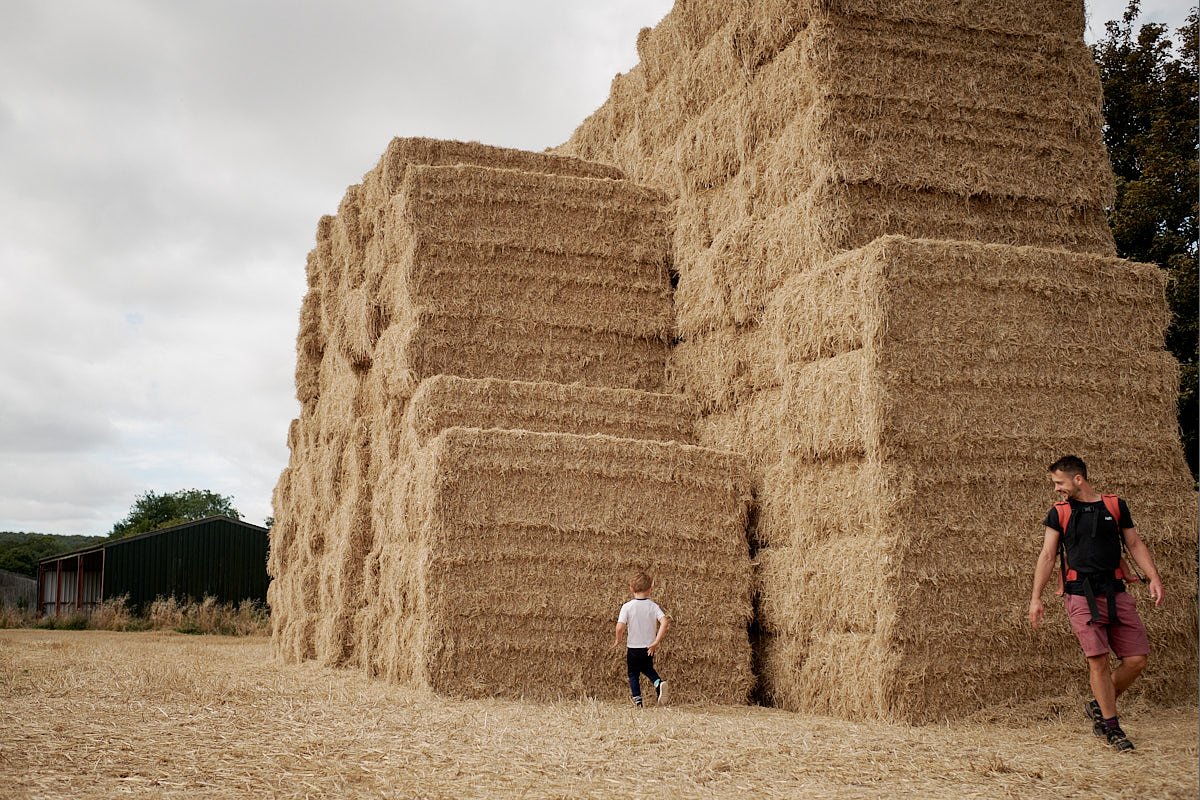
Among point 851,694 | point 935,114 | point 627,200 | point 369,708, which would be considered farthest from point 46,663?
point 935,114

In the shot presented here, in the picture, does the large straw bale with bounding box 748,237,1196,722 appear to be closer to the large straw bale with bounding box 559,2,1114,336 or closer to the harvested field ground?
the harvested field ground

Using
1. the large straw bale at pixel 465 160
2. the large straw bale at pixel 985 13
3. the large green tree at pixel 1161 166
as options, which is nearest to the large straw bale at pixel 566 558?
the large straw bale at pixel 465 160

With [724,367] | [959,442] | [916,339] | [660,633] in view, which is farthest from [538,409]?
[959,442]

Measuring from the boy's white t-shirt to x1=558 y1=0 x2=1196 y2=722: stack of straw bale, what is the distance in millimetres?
1129

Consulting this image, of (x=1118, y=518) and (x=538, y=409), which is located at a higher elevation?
(x=538, y=409)

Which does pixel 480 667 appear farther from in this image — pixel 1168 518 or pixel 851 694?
pixel 1168 518

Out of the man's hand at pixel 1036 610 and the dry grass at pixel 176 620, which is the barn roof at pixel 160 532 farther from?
the man's hand at pixel 1036 610

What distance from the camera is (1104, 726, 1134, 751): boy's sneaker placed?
605 centimetres

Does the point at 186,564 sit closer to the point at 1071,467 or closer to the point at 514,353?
the point at 514,353

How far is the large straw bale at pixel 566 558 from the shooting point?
27.9 ft

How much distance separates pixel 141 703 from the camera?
299 inches

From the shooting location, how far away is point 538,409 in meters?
9.71

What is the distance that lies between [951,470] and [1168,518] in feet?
5.85

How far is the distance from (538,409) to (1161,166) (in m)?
12.1
